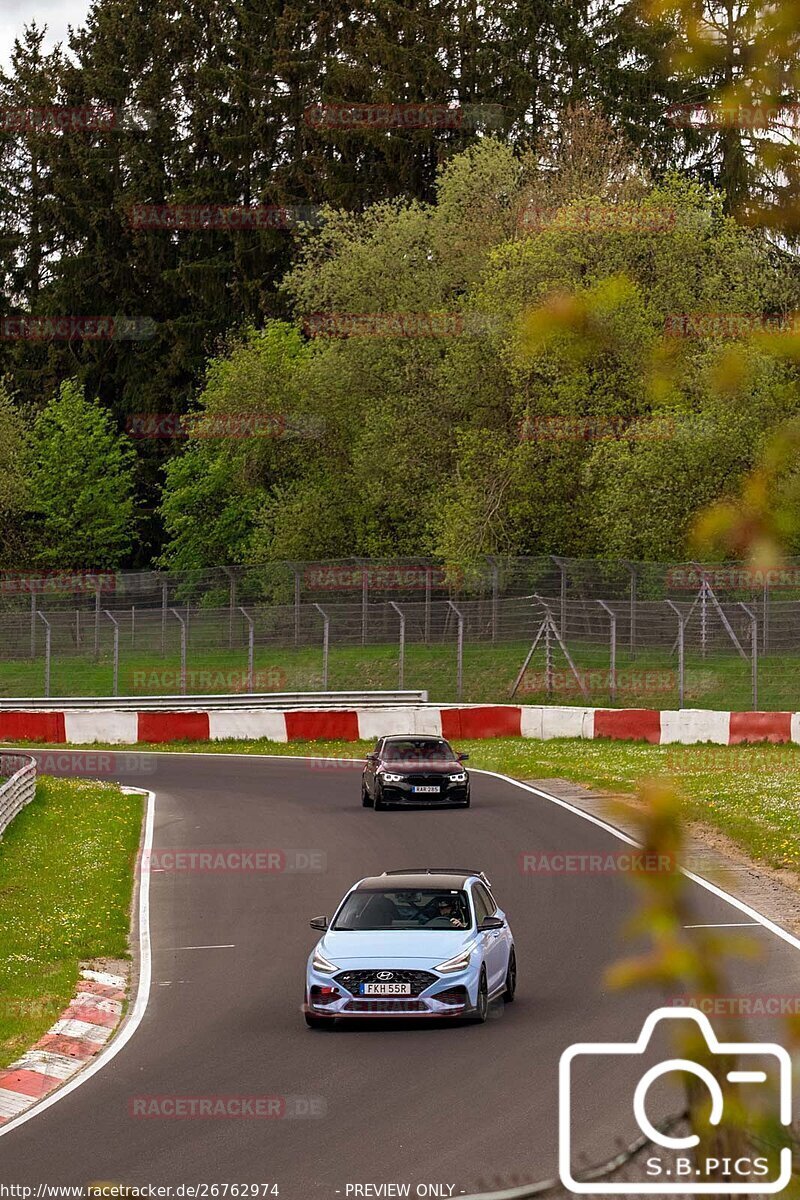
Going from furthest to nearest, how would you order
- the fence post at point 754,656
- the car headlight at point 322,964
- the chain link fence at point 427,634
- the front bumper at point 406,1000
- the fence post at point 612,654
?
1. the fence post at point 612,654
2. the chain link fence at point 427,634
3. the fence post at point 754,656
4. the car headlight at point 322,964
5. the front bumper at point 406,1000

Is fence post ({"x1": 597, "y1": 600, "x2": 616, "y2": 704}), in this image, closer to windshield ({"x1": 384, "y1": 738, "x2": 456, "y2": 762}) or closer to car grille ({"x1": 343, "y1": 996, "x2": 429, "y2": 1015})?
windshield ({"x1": 384, "y1": 738, "x2": 456, "y2": 762})

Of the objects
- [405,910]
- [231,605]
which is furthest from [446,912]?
[231,605]

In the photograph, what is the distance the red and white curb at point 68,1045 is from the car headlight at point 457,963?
2.95 m

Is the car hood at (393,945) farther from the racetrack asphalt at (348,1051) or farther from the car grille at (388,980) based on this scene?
the racetrack asphalt at (348,1051)

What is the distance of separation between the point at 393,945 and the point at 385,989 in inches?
25.3

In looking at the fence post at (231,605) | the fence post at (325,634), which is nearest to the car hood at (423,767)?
the fence post at (325,634)

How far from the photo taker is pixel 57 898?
2202cm

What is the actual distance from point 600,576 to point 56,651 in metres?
17.2

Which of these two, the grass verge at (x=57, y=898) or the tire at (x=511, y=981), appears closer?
the tire at (x=511, y=981)

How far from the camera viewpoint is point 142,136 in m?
84.9

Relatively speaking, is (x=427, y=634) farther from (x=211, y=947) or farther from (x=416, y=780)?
(x=211, y=947)

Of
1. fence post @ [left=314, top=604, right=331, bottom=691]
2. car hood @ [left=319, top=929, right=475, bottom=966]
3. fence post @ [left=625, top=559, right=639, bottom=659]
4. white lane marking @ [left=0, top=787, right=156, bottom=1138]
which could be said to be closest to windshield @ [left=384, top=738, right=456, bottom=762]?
white lane marking @ [left=0, top=787, right=156, bottom=1138]

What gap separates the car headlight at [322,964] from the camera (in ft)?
49.9

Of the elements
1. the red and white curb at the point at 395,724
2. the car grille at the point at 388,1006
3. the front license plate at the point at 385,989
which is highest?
the front license plate at the point at 385,989
